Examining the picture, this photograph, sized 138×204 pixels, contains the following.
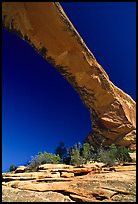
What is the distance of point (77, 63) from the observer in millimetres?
18406

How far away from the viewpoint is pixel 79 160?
18641 millimetres

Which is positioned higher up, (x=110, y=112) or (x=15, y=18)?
A: (x=15, y=18)

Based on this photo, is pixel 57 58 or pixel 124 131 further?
pixel 124 131

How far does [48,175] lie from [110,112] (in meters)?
12.0

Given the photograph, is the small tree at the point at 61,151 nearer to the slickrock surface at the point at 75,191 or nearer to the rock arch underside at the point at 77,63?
the rock arch underside at the point at 77,63

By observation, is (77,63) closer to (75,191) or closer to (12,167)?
(12,167)

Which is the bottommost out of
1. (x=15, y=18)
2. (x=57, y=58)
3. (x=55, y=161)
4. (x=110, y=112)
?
(x=55, y=161)

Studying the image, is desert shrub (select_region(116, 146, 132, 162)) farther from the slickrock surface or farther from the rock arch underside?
the slickrock surface

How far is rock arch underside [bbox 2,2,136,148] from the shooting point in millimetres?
14617

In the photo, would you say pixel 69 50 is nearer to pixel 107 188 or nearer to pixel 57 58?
pixel 57 58

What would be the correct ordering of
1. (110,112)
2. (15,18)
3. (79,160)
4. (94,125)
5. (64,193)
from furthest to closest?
(94,125) < (110,112) < (79,160) < (15,18) < (64,193)

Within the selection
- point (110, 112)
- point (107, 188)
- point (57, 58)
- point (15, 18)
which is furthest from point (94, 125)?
point (107, 188)

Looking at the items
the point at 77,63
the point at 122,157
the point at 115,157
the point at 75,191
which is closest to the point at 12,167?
the point at 115,157

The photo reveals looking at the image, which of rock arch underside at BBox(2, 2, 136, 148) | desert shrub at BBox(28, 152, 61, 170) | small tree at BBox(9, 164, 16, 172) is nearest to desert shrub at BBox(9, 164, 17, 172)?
small tree at BBox(9, 164, 16, 172)
